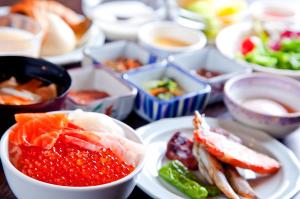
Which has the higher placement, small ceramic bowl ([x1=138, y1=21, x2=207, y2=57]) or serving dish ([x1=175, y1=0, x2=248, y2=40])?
serving dish ([x1=175, y1=0, x2=248, y2=40])

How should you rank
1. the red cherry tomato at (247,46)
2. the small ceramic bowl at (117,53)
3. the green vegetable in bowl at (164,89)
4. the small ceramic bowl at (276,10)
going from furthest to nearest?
the small ceramic bowl at (276,10)
the red cherry tomato at (247,46)
the small ceramic bowl at (117,53)
the green vegetable in bowl at (164,89)

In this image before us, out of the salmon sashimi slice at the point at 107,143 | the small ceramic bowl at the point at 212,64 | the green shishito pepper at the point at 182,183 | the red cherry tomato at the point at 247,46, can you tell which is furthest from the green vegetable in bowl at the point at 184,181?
the red cherry tomato at the point at 247,46

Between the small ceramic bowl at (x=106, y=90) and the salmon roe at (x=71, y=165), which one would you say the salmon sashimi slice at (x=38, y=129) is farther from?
the small ceramic bowl at (x=106, y=90)

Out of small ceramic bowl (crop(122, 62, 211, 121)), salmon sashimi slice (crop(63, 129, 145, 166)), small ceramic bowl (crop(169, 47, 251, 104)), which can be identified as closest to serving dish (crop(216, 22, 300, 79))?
small ceramic bowl (crop(169, 47, 251, 104))

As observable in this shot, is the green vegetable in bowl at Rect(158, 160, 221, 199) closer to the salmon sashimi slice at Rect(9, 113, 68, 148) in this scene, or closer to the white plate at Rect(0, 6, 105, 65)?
the salmon sashimi slice at Rect(9, 113, 68, 148)

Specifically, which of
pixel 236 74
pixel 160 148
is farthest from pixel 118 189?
pixel 236 74

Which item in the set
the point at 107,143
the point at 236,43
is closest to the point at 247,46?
the point at 236,43
